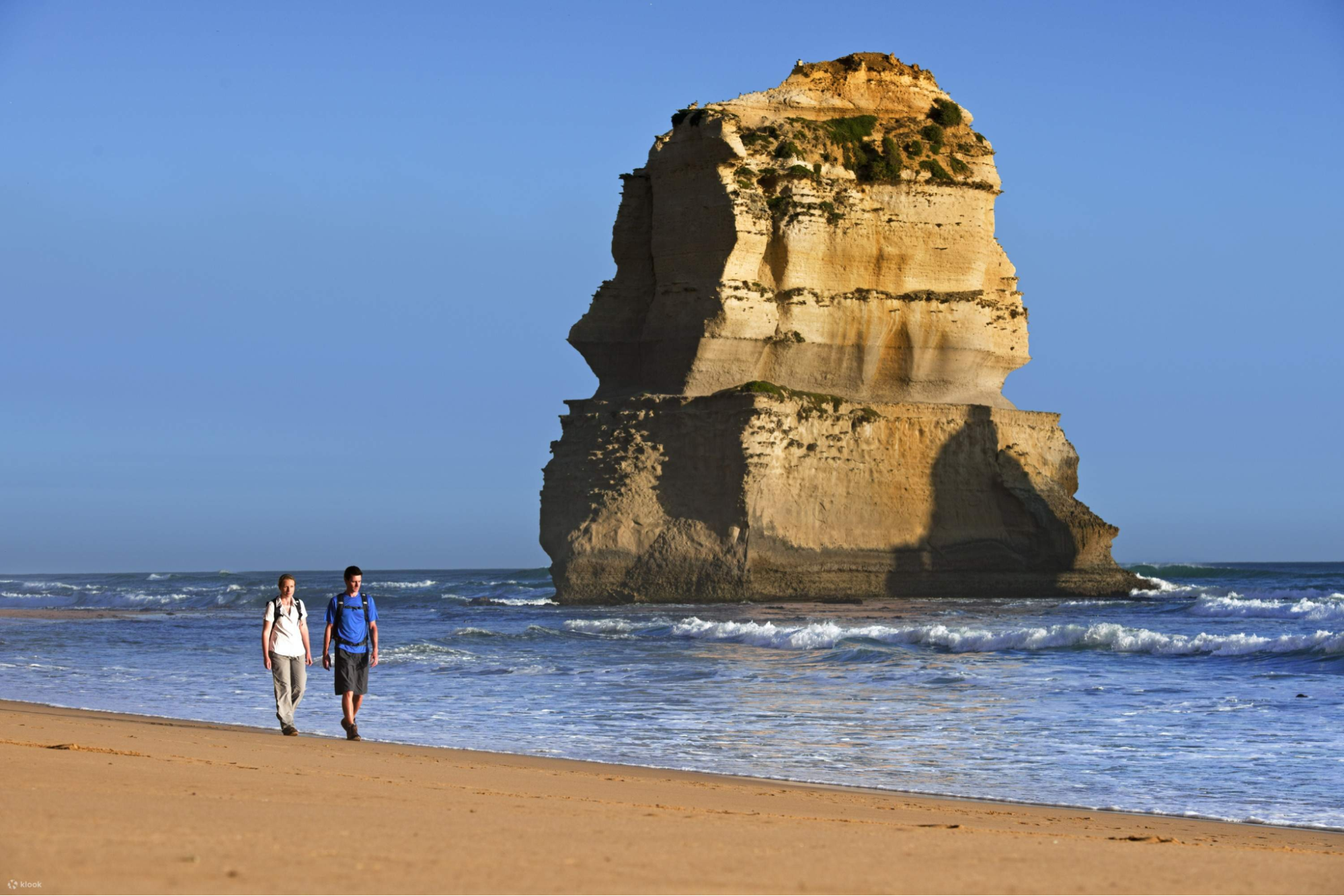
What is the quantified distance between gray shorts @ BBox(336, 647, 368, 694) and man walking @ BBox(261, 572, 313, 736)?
0.87 feet

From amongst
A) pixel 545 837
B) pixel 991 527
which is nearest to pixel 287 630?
pixel 545 837

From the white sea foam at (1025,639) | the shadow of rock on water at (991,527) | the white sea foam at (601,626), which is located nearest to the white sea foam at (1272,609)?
the shadow of rock on water at (991,527)

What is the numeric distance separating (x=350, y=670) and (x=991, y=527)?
31627 millimetres

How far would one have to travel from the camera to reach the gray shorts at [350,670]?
1117 cm

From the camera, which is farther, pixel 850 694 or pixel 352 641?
pixel 850 694

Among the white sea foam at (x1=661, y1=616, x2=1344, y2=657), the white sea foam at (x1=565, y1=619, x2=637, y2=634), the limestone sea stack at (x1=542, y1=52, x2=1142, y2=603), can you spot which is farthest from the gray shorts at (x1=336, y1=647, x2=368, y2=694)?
the limestone sea stack at (x1=542, y1=52, x2=1142, y2=603)

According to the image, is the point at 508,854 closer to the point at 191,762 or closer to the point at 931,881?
the point at 931,881

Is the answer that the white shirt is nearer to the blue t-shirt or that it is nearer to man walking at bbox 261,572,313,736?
man walking at bbox 261,572,313,736

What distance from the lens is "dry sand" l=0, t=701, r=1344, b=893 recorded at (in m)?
4.44

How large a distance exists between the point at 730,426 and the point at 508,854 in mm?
31669

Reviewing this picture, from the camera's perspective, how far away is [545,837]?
17.7 feet

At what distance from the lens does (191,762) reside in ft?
27.8

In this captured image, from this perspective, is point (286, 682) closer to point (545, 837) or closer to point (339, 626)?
point (339, 626)

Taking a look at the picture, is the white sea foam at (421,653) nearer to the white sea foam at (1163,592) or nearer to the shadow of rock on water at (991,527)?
the shadow of rock on water at (991,527)
